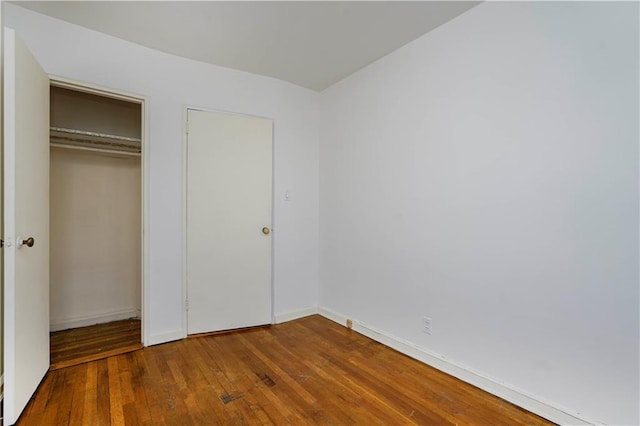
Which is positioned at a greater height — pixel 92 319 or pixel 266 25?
pixel 266 25

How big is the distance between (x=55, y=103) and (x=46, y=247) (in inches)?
65.6

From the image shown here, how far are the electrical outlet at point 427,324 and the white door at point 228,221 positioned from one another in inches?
61.1

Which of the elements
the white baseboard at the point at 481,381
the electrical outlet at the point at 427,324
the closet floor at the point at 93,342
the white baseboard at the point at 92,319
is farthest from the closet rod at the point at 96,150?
the electrical outlet at the point at 427,324

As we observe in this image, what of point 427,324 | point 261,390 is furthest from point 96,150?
point 427,324

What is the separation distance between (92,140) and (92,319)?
1.80m

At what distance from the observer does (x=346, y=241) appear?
10.5 ft

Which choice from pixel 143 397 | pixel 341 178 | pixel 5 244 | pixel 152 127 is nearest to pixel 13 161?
pixel 5 244

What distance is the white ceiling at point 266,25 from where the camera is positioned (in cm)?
208

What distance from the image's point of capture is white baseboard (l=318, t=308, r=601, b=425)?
5.59 ft

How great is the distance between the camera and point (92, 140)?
3.07m

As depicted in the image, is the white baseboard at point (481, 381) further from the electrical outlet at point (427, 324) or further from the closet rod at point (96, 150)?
the closet rod at point (96, 150)

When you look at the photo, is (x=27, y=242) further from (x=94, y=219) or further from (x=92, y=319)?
(x=92, y=319)

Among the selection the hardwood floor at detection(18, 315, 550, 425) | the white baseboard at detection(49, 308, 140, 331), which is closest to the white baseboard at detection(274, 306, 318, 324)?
the hardwood floor at detection(18, 315, 550, 425)

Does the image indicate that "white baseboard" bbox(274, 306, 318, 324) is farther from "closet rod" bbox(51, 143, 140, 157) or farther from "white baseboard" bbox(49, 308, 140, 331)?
"closet rod" bbox(51, 143, 140, 157)
